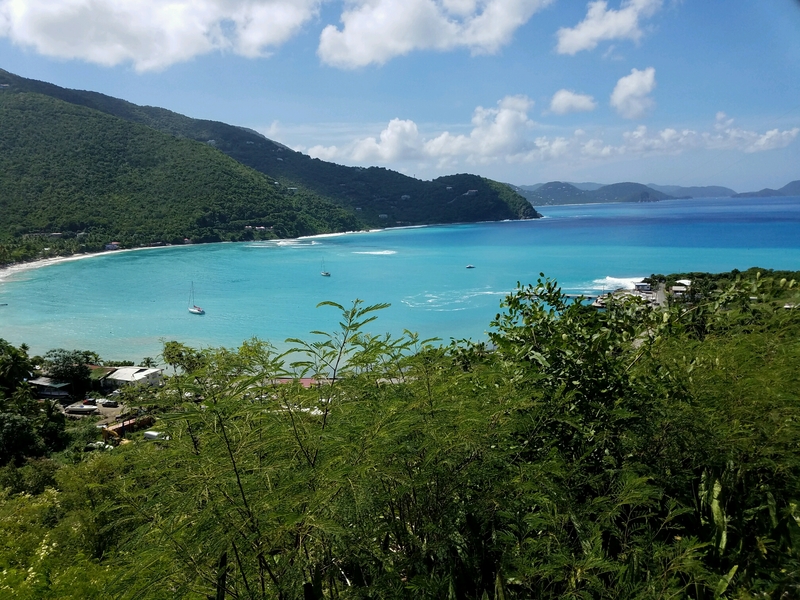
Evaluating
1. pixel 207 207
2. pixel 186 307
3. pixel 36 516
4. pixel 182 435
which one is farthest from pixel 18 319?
pixel 207 207

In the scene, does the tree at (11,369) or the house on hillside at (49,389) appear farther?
the house on hillside at (49,389)

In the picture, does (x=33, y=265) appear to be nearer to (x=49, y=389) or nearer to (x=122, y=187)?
(x=122, y=187)

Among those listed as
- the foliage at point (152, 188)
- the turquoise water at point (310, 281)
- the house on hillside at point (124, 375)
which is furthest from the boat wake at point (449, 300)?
the foliage at point (152, 188)

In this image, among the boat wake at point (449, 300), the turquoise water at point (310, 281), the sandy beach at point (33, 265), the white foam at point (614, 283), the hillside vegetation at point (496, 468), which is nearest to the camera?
the hillside vegetation at point (496, 468)

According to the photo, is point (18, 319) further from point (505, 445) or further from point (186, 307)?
point (505, 445)

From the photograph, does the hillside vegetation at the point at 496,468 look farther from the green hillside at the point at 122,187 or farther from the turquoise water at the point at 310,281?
the green hillside at the point at 122,187

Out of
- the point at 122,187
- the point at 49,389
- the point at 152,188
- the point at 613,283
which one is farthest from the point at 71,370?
the point at 152,188

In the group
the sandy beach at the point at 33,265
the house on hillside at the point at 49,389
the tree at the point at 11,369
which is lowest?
the house on hillside at the point at 49,389
